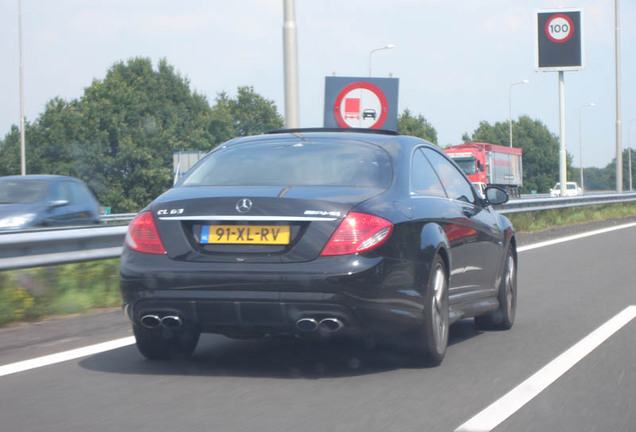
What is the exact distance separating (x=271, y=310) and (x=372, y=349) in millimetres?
1626

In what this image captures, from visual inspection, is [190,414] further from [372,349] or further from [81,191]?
[81,191]

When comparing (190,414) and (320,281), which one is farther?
(320,281)

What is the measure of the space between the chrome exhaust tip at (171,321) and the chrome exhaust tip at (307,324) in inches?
26.3

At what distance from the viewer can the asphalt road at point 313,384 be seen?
194 inches

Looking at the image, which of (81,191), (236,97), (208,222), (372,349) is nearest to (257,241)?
(208,222)

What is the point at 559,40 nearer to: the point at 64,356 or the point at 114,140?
the point at 114,140

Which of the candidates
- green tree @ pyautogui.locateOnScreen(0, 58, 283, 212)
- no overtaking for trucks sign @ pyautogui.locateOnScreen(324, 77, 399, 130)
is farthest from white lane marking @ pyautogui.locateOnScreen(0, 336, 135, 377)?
green tree @ pyautogui.locateOnScreen(0, 58, 283, 212)

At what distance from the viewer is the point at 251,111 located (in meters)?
108

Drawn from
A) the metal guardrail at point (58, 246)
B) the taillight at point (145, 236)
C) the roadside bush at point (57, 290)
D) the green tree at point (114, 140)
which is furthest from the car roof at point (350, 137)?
the green tree at point (114, 140)

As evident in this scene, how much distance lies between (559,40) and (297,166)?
43674 mm

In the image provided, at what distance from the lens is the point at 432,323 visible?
247 inches

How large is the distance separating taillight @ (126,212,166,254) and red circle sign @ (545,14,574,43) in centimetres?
4414

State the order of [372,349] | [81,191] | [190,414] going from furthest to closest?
[81,191] < [372,349] < [190,414]

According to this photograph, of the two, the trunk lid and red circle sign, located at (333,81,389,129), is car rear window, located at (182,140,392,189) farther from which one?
red circle sign, located at (333,81,389,129)
